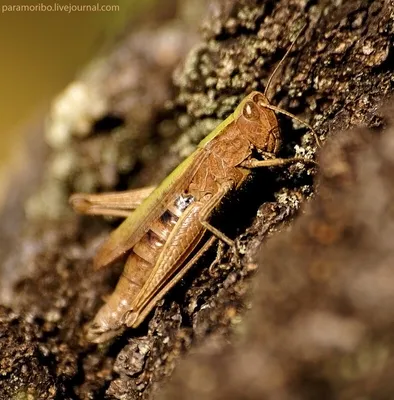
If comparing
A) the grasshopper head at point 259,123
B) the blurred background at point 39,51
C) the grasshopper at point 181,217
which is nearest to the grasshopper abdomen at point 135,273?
the grasshopper at point 181,217

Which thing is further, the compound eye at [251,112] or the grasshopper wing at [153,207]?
the grasshopper wing at [153,207]

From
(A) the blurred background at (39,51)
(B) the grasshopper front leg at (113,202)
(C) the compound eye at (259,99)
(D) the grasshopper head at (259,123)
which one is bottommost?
(B) the grasshopper front leg at (113,202)

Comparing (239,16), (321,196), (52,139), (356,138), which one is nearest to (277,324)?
(321,196)

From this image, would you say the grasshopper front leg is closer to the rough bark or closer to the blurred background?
the rough bark

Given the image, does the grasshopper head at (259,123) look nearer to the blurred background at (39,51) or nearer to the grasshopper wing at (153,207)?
the grasshopper wing at (153,207)

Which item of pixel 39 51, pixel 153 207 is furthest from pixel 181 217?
pixel 39 51

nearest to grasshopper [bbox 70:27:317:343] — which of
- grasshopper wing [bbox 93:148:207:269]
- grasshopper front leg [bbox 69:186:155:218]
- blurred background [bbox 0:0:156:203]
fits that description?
grasshopper wing [bbox 93:148:207:269]

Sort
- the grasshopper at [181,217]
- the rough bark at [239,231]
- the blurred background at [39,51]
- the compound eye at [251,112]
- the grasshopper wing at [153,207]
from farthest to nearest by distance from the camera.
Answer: the blurred background at [39,51]
the grasshopper wing at [153,207]
the compound eye at [251,112]
the grasshopper at [181,217]
the rough bark at [239,231]
